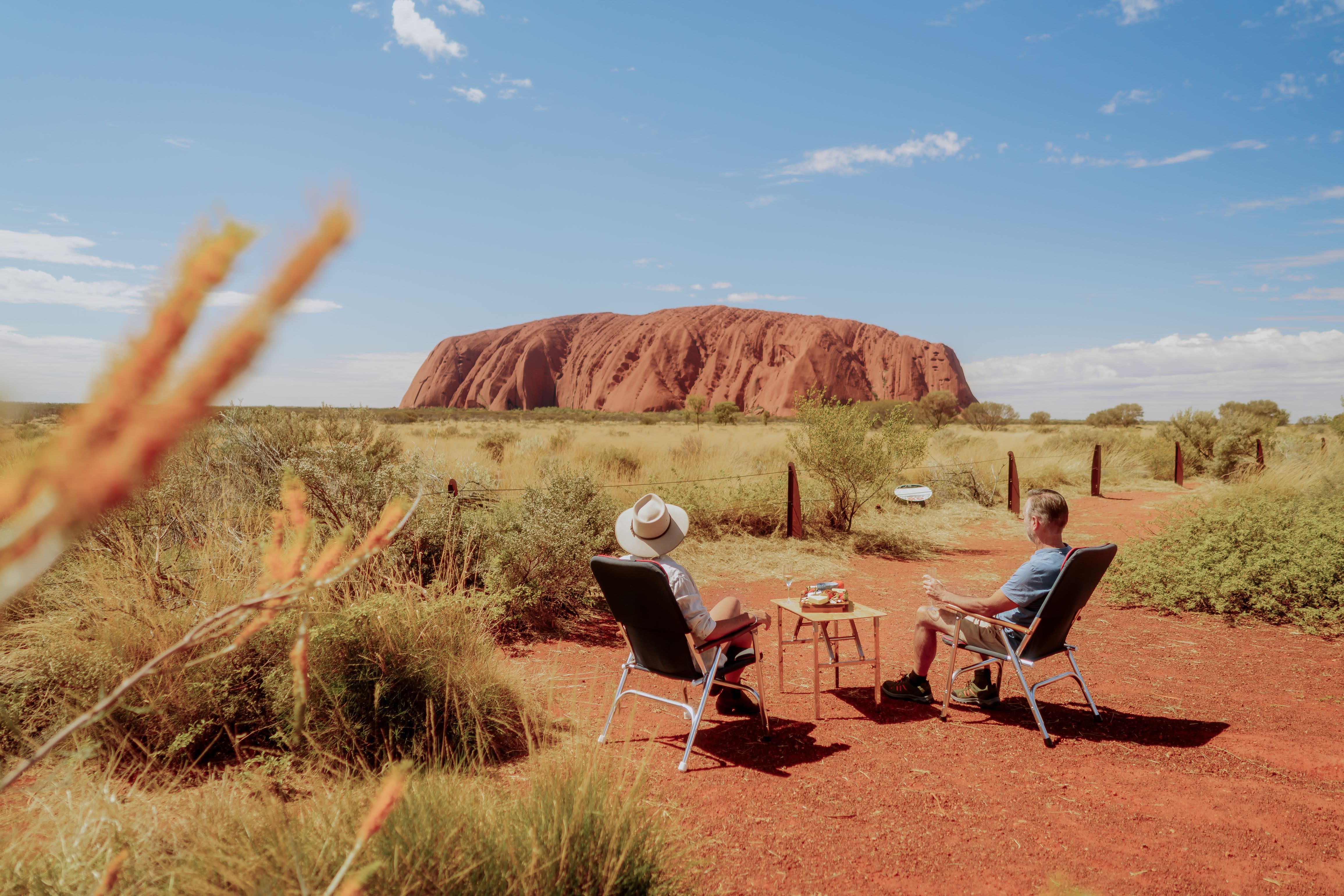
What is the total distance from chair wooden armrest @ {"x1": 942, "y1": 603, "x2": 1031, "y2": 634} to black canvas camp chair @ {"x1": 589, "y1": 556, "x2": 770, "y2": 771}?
1.21m

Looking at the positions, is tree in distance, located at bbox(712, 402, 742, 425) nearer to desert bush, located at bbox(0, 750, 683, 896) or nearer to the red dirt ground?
the red dirt ground

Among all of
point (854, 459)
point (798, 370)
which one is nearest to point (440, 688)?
point (854, 459)

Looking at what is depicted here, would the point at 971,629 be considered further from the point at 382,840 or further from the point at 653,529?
the point at 382,840

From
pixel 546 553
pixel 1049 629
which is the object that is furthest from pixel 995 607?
pixel 546 553

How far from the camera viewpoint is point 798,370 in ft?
249

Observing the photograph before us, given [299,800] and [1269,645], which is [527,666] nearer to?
[299,800]

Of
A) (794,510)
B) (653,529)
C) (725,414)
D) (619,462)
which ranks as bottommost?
(794,510)

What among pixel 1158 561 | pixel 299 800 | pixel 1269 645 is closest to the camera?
pixel 299 800

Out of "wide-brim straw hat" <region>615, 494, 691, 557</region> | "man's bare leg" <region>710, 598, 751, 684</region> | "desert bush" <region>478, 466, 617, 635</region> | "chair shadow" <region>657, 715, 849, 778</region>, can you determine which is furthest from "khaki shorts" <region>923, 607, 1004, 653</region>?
"desert bush" <region>478, 466, 617, 635</region>

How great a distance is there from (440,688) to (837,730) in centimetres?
220

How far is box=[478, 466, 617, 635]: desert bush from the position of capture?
19.4 ft

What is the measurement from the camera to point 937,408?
3891 cm

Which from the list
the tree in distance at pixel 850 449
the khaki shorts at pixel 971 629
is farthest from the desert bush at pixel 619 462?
the khaki shorts at pixel 971 629

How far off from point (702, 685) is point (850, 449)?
6414 mm
